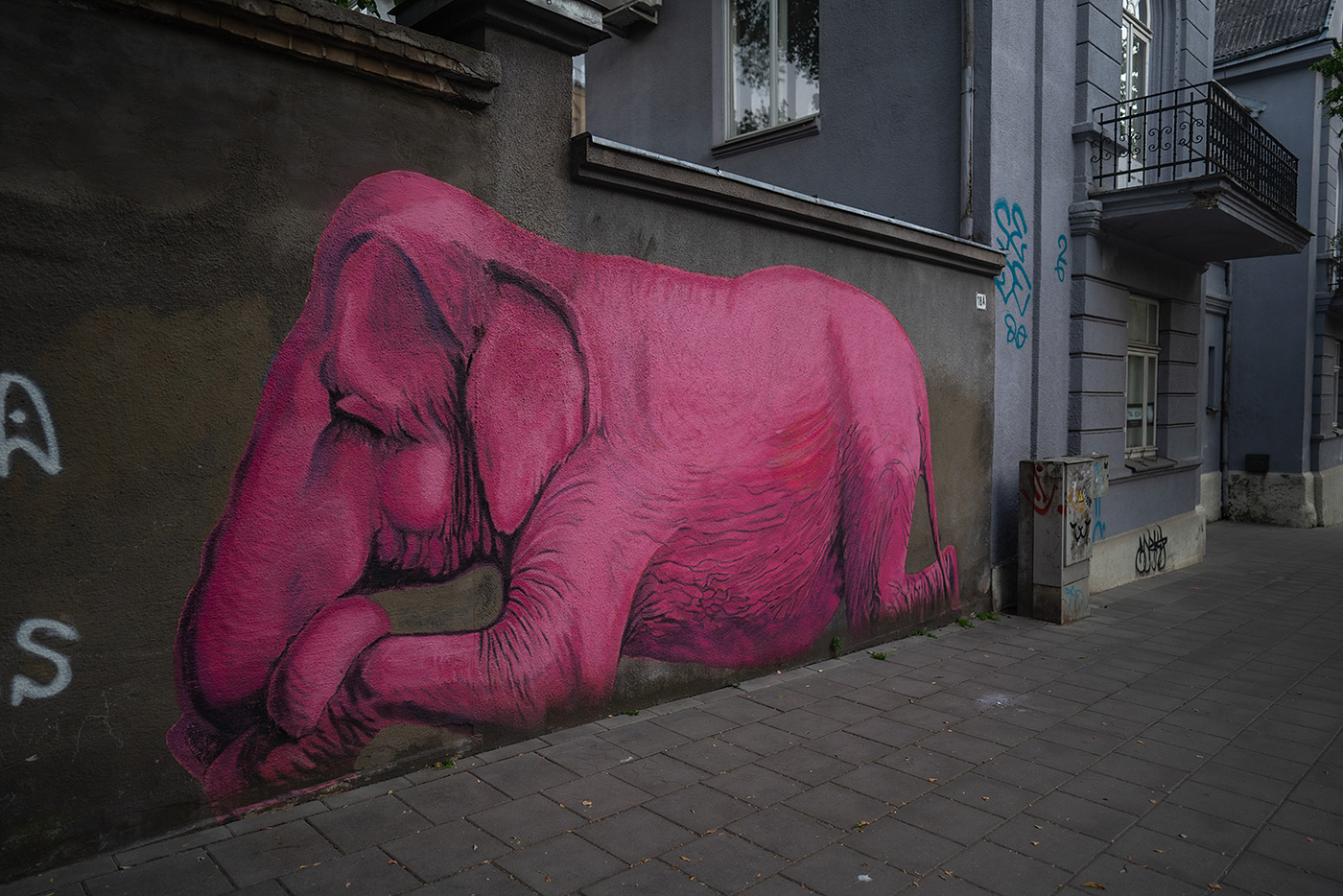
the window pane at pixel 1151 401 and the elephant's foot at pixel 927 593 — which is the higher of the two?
the window pane at pixel 1151 401

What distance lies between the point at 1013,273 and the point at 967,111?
1.42m

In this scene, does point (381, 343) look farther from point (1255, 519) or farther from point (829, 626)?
point (1255, 519)

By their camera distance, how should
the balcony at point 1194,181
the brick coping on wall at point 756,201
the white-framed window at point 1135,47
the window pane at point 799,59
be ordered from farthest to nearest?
1. the white-framed window at point 1135,47
2. the window pane at point 799,59
3. the balcony at point 1194,181
4. the brick coping on wall at point 756,201

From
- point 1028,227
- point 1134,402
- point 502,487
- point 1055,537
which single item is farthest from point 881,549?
A: point 1134,402

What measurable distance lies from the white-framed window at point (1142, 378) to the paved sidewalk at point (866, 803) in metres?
4.30

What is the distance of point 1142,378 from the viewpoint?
962cm

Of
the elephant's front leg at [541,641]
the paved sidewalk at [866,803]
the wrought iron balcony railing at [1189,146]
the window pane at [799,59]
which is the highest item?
the window pane at [799,59]

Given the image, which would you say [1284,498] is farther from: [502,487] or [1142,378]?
[502,487]

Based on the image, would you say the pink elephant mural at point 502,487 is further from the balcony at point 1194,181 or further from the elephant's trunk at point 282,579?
the balcony at point 1194,181

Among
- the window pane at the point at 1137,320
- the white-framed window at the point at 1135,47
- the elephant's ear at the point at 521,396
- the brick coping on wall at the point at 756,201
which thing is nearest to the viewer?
the elephant's ear at the point at 521,396

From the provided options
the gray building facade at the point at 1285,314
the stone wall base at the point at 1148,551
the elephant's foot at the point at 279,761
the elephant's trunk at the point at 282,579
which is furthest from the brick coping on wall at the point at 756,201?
the gray building facade at the point at 1285,314

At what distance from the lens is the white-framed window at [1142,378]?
30.8 ft

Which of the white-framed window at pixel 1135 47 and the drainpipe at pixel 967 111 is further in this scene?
the white-framed window at pixel 1135 47

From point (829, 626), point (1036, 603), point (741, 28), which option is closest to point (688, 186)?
point (829, 626)
